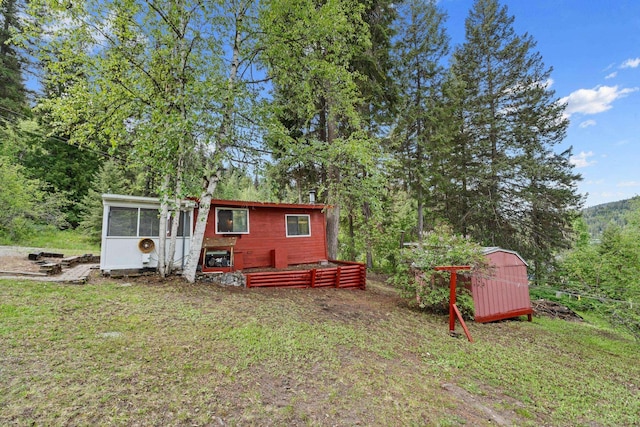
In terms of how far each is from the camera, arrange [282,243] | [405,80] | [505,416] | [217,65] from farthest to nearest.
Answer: [405,80] < [282,243] < [217,65] < [505,416]

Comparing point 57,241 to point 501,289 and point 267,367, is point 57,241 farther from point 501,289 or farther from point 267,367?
point 501,289

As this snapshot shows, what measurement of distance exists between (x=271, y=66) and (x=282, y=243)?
19.1 feet

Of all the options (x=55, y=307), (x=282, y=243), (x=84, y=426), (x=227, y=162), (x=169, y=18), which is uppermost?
(x=169, y=18)

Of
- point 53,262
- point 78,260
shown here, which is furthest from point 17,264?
point 78,260

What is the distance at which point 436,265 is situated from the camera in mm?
6809

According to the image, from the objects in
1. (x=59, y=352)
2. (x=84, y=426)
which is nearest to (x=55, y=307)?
(x=59, y=352)

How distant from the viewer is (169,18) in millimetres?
6434

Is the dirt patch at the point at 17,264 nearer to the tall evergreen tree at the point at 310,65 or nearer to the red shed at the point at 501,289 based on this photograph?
the tall evergreen tree at the point at 310,65

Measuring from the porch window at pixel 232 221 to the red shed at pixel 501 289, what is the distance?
7085mm

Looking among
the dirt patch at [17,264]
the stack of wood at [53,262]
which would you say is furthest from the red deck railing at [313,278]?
the dirt patch at [17,264]

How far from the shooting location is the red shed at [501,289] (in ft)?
21.7

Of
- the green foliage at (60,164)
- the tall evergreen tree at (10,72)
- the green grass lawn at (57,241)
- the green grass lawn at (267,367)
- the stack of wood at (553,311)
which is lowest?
the stack of wood at (553,311)

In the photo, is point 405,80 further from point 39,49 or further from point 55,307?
point 55,307

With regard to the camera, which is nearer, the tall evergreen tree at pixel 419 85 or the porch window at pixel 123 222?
the porch window at pixel 123 222
